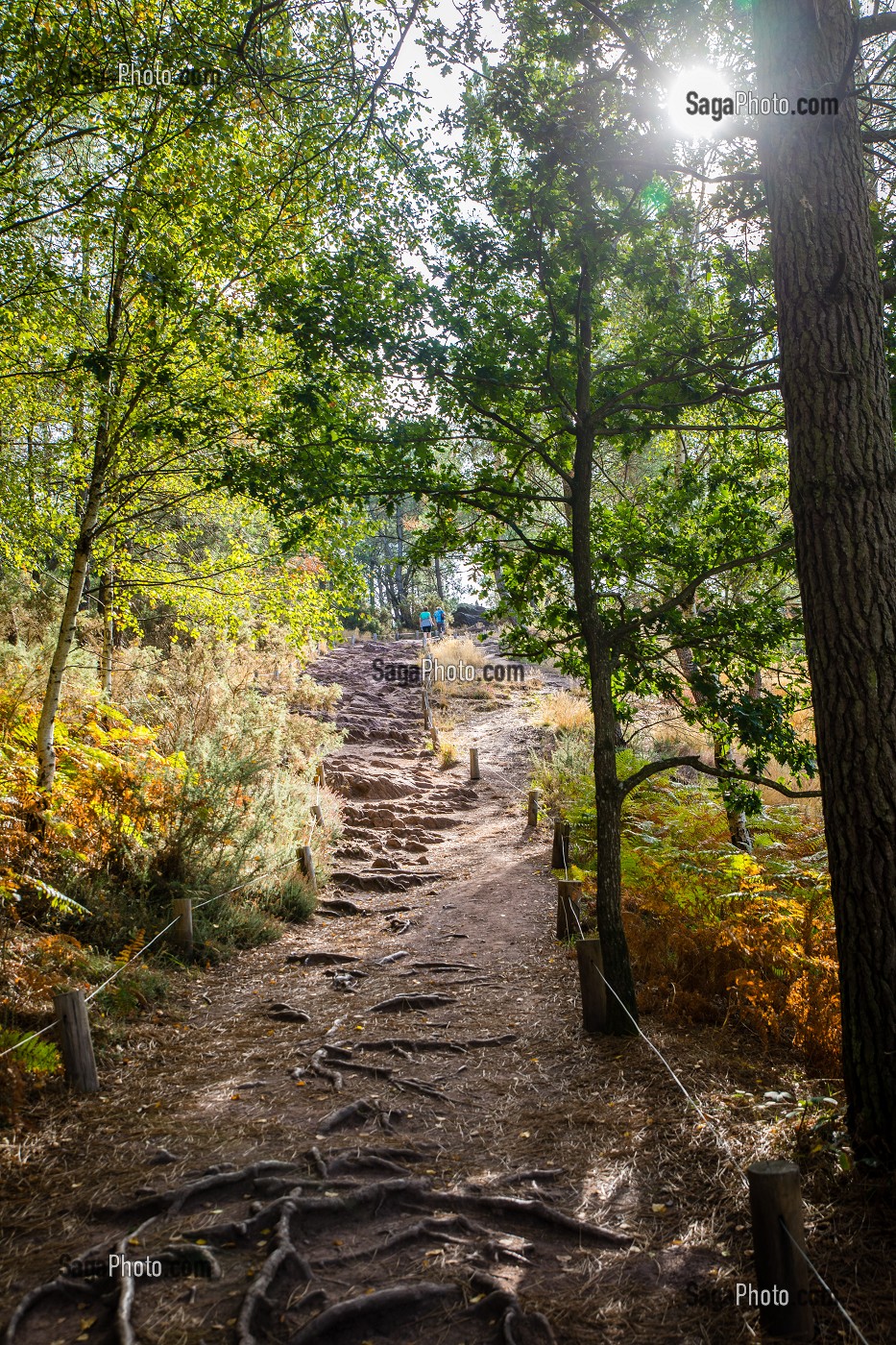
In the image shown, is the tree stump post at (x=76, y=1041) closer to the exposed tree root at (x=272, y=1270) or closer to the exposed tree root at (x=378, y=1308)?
the exposed tree root at (x=272, y=1270)

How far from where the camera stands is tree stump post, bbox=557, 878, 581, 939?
7.52 m

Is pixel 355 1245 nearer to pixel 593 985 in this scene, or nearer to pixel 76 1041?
pixel 76 1041

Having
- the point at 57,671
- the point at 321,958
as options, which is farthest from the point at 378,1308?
the point at 57,671

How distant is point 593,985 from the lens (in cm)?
543

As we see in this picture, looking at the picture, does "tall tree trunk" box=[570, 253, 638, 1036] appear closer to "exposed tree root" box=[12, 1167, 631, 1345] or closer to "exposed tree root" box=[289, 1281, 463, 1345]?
"exposed tree root" box=[12, 1167, 631, 1345]

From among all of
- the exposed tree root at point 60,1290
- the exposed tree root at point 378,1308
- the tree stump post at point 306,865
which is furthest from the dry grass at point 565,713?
the exposed tree root at point 60,1290

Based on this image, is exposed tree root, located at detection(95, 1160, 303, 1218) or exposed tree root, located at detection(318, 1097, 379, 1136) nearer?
exposed tree root, located at detection(95, 1160, 303, 1218)

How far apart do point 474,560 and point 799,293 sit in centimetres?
295

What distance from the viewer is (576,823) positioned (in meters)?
9.98

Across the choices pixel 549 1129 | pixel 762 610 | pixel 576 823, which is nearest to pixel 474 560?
pixel 762 610

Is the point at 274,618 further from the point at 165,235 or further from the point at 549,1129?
the point at 549,1129

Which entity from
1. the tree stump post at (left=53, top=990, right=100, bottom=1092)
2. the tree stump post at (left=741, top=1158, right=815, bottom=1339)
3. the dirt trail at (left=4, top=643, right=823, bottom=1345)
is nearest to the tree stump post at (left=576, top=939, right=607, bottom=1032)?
the dirt trail at (left=4, top=643, right=823, bottom=1345)

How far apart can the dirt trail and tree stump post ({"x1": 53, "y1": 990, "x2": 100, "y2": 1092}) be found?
12 centimetres

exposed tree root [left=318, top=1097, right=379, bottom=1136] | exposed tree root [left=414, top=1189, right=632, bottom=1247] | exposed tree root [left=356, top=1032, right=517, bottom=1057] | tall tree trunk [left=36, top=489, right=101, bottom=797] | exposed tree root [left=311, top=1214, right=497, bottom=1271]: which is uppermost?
tall tree trunk [left=36, top=489, right=101, bottom=797]
